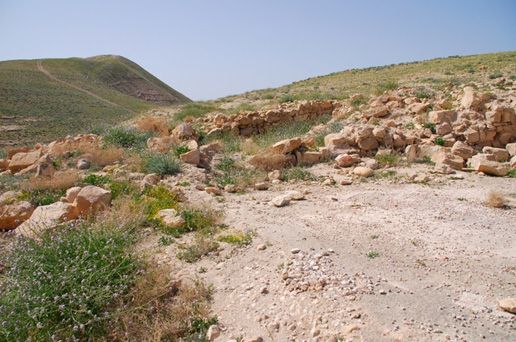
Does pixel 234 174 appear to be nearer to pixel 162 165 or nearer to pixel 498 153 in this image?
pixel 162 165

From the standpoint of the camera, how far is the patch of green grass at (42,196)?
6.26 metres

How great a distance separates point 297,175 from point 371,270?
3.76m

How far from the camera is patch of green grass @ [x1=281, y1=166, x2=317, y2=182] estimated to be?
23.9ft

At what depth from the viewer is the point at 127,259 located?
368cm

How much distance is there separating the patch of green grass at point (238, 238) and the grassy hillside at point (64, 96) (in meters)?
11.6

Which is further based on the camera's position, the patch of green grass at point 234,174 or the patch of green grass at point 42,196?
the patch of green grass at point 234,174

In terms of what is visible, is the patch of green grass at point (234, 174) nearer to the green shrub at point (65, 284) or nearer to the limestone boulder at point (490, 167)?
the green shrub at point (65, 284)

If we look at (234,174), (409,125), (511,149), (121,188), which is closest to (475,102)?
(409,125)

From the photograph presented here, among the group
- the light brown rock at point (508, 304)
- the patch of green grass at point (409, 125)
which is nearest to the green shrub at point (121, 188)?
the light brown rock at point (508, 304)

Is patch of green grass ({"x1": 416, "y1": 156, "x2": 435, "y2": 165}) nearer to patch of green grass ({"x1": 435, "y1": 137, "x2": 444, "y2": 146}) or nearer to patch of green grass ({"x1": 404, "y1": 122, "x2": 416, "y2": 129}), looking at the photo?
patch of green grass ({"x1": 435, "y1": 137, "x2": 444, "y2": 146})

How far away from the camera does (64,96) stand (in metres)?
34.1

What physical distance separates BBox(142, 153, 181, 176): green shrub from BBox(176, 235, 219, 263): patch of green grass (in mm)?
3135

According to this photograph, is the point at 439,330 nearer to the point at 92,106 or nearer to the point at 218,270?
the point at 218,270

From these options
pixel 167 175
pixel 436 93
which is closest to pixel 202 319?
pixel 167 175
